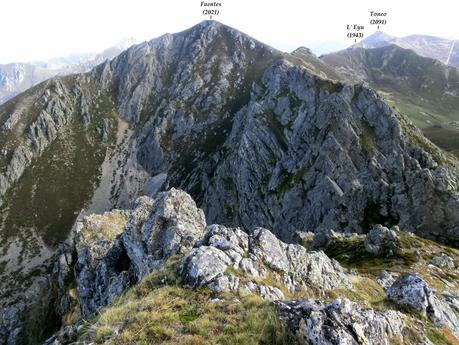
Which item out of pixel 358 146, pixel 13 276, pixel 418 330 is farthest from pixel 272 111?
pixel 418 330

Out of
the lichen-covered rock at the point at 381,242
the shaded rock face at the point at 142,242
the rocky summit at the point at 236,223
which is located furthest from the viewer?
the lichen-covered rock at the point at 381,242

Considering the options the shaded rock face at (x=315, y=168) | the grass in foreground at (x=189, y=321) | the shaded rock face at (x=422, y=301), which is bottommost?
the shaded rock face at (x=315, y=168)

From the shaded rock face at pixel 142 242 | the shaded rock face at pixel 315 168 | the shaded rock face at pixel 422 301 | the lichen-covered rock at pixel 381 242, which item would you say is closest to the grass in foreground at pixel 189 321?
the shaded rock face at pixel 422 301

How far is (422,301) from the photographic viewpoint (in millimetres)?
18141

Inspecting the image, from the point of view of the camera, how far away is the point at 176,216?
39625 millimetres

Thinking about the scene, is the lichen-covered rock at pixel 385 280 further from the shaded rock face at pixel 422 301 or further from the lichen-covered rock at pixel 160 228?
the lichen-covered rock at pixel 160 228

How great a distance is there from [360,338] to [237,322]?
4.43 metres

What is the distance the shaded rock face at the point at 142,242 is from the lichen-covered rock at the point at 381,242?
2476 cm

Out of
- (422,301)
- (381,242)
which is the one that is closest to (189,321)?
(422,301)

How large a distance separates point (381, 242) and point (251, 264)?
36.3 meters

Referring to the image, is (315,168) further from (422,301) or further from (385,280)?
(422,301)

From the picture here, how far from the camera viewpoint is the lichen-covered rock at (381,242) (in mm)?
48237

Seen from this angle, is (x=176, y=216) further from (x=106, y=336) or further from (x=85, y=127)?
(x=85, y=127)

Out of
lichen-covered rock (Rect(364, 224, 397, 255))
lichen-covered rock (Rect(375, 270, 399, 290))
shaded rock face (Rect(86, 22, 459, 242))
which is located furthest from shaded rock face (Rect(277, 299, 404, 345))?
shaded rock face (Rect(86, 22, 459, 242))
